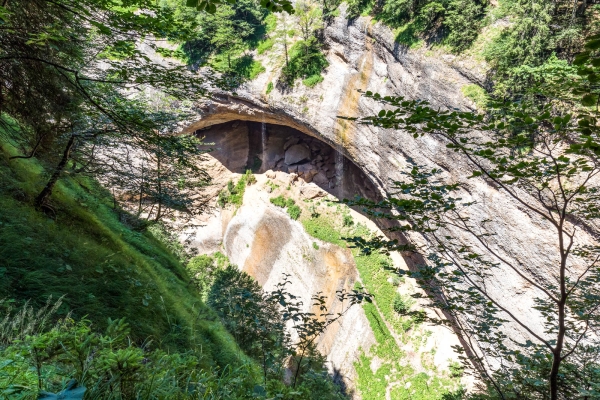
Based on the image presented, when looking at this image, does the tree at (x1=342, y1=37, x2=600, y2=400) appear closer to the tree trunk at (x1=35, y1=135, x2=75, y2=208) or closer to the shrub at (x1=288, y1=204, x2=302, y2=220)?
the tree trunk at (x1=35, y1=135, x2=75, y2=208)

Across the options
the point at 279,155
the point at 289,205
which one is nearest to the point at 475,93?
the point at 289,205

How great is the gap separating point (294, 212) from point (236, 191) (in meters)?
5.03

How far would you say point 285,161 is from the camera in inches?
808

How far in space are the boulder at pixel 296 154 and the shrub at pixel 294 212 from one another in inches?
142

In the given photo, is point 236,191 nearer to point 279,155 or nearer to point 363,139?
point 279,155

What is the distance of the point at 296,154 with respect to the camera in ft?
66.4

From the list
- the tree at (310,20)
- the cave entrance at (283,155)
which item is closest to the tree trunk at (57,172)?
the tree at (310,20)

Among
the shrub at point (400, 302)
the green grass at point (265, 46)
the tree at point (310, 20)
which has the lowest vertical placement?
the shrub at point (400, 302)

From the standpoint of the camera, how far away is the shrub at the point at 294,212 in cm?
1783

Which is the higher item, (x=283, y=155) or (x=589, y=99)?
(x=283, y=155)

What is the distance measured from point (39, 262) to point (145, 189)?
9.30 ft

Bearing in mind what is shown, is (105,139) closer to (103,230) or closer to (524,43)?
(103,230)

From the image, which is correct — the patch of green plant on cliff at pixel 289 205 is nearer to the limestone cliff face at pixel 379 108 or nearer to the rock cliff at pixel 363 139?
the rock cliff at pixel 363 139

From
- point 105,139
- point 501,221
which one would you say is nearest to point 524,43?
point 501,221
